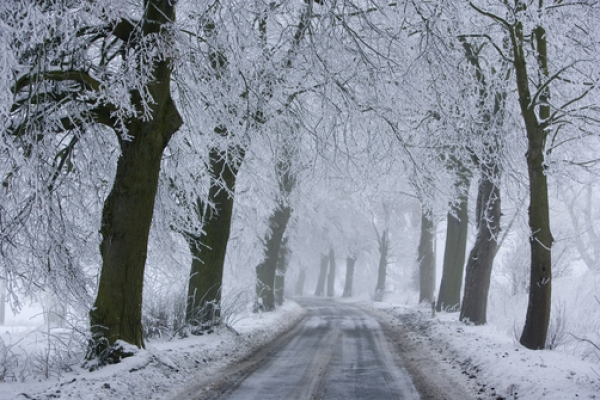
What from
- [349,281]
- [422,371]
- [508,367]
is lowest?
[349,281]

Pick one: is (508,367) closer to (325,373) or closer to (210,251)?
(325,373)

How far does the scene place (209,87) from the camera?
786 centimetres

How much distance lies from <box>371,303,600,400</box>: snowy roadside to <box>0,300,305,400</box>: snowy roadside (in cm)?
370

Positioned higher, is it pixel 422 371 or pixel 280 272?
pixel 280 272

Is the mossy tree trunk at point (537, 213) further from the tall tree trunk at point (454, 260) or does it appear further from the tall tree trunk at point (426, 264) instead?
the tall tree trunk at point (426, 264)

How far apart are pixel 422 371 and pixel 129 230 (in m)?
4.72

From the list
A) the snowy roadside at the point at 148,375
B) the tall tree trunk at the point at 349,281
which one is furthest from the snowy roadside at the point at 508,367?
the tall tree trunk at the point at 349,281

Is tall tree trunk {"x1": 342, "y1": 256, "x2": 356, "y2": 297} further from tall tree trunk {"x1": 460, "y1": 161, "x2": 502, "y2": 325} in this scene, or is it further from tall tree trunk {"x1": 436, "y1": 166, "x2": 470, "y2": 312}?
tall tree trunk {"x1": 460, "y1": 161, "x2": 502, "y2": 325}

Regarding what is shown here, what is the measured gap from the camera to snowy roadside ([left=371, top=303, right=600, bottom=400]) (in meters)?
5.53

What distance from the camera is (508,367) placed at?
6.67 metres

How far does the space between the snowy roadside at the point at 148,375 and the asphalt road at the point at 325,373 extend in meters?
0.65

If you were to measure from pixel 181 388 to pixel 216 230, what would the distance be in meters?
4.65

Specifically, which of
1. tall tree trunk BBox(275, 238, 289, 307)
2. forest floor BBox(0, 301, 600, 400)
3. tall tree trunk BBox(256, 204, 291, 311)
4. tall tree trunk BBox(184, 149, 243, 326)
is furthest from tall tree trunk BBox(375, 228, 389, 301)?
tall tree trunk BBox(184, 149, 243, 326)

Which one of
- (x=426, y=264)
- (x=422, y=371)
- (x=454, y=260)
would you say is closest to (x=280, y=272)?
(x=426, y=264)
